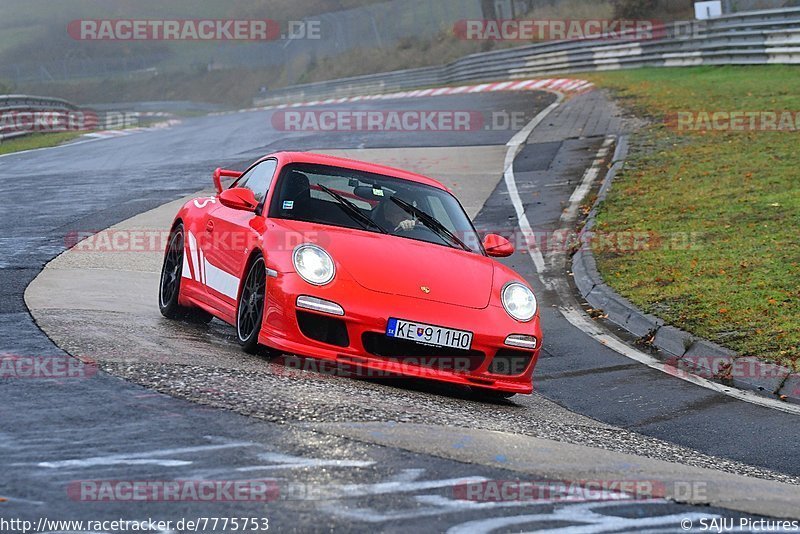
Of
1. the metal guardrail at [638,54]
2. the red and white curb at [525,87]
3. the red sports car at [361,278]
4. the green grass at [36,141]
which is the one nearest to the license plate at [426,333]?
the red sports car at [361,278]

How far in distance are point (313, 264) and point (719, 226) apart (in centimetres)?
821

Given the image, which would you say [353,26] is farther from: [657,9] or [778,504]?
[778,504]

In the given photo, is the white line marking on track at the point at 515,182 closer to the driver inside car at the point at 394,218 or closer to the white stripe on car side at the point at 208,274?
the driver inside car at the point at 394,218

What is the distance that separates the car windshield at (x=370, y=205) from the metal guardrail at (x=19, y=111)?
76.1 ft

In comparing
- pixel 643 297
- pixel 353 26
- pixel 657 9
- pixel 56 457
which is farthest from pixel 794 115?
pixel 353 26

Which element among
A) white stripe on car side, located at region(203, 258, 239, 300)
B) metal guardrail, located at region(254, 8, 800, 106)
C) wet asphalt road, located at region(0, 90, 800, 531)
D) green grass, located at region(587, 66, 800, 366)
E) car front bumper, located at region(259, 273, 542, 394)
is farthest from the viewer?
metal guardrail, located at region(254, 8, 800, 106)

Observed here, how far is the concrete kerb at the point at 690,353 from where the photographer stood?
349 inches

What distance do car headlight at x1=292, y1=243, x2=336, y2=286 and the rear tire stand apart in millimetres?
2095

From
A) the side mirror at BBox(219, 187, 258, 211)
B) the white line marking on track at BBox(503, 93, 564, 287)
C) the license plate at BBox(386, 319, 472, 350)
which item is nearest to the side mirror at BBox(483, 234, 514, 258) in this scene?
the license plate at BBox(386, 319, 472, 350)

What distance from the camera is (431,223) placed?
28.0 ft

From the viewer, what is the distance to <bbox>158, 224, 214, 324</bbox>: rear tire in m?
9.26

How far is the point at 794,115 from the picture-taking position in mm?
21922

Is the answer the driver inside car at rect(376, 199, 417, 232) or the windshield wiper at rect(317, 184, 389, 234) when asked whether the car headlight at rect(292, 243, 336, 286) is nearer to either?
the windshield wiper at rect(317, 184, 389, 234)

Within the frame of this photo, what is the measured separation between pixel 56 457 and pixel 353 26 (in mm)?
53814
